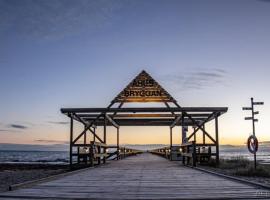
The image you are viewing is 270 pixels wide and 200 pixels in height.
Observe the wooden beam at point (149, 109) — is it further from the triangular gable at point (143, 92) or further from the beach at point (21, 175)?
the beach at point (21, 175)

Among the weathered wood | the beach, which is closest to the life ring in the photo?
the weathered wood

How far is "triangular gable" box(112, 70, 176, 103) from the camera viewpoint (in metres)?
20.5

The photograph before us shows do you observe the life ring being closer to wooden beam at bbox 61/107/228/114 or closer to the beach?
wooden beam at bbox 61/107/228/114

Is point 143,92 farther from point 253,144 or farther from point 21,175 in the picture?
point 253,144

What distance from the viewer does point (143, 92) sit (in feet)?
67.5

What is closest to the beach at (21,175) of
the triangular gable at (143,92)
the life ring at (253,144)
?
the triangular gable at (143,92)

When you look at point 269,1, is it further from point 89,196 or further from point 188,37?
point 188,37

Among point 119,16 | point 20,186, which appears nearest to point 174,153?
point 119,16

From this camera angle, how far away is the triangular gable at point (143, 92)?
67.4 ft

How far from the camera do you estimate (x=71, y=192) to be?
22.8 ft

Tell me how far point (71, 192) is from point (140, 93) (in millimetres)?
13858

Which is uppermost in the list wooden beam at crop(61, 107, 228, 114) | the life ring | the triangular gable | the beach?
the triangular gable

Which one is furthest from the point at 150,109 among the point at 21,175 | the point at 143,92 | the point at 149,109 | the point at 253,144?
the point at 21,175

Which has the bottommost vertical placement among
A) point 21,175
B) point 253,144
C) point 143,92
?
point 21,175
